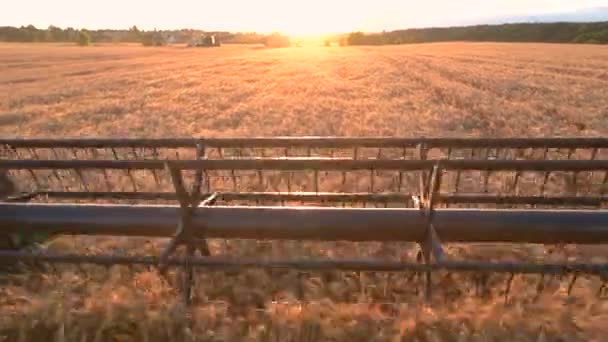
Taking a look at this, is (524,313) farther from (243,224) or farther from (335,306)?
(243,224)

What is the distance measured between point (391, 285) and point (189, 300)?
5.51 feet

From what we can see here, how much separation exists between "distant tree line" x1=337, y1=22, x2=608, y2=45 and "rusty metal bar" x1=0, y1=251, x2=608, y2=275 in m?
90.8

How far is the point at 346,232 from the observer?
3615 mm

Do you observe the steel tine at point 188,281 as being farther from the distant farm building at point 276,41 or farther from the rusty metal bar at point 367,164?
the distant farm building at point 276,41

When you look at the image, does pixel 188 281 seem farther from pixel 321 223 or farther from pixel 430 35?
pixel 430 35

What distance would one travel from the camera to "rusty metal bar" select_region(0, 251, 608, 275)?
3.10 meters

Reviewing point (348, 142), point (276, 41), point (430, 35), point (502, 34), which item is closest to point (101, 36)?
point (276, 41)

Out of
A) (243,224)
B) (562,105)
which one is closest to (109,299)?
(243,224)

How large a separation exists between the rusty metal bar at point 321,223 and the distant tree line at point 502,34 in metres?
90.4

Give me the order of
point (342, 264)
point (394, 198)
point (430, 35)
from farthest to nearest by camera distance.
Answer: point (430, 35)
point (394, 198)
point (342, 264)

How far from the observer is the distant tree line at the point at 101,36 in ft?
404

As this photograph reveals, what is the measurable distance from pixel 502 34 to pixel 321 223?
108126 mm

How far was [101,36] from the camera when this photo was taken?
157375mm

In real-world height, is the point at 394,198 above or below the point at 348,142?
below
